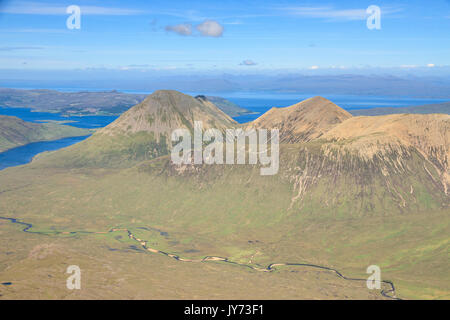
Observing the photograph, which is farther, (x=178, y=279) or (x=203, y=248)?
(x=203, y=248)

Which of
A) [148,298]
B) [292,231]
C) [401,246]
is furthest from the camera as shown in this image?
[292,231]

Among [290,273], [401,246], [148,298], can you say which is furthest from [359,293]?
[148,298]

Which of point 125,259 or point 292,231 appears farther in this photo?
point 292,231
